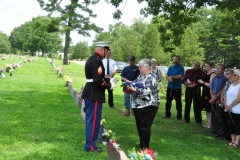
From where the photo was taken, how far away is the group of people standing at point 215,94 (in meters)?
7.00

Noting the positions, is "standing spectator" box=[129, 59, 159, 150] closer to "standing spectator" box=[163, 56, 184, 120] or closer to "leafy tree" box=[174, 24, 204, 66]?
"standing spectator" box=[163, 56, 184, 120]

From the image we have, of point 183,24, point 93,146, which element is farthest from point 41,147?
point 183,24

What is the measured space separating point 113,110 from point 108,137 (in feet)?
15.6

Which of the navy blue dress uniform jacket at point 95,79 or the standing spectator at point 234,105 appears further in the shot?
the standing spectator at point 234,105

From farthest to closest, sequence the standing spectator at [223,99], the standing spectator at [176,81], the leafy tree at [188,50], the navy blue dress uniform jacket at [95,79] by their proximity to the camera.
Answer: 1. the leafy tree at [188,50]
2. the standing spectator at [176,81]
3. the standing spectator at [223,99]
4. the navy blue dress uniform jacket at [95,79]

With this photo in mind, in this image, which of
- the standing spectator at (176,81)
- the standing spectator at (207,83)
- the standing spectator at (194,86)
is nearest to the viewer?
the standing spectator at (207,83)

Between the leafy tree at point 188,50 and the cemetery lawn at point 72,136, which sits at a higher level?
the leafy tree at point 188,50

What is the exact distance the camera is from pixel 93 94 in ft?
18.8

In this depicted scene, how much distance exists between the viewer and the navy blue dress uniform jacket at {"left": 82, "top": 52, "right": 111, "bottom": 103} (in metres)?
5.67

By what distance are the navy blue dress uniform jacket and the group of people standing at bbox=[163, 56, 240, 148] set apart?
304 centimetres

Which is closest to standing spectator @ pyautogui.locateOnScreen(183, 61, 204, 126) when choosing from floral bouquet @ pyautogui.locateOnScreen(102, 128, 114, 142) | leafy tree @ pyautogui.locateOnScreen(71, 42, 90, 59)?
→ floral bouquet @ pyautogui.locateOnScreen(102, 128, 114, 142)

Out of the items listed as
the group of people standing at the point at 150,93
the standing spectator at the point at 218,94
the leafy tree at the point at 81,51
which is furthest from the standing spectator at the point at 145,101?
the leafy tree at the point at 81,51

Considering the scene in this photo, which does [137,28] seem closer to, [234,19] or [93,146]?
[234,19]

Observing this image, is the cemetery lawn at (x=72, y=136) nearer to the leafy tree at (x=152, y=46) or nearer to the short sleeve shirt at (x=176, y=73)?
the short sleeve shirt at (x=176, y=73)
